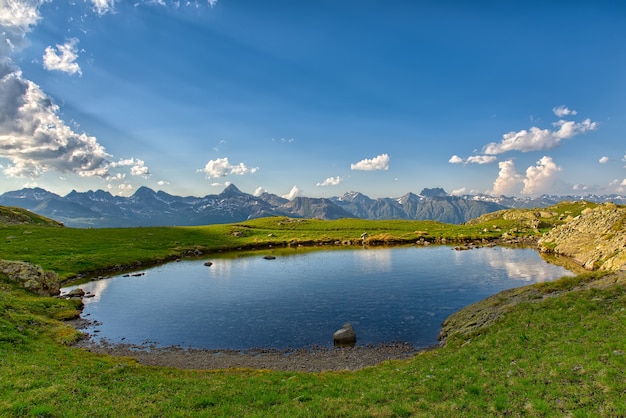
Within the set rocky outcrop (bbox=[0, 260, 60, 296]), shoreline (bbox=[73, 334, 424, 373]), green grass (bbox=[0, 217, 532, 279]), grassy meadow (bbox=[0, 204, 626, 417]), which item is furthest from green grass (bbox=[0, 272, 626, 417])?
green grass (bbox=[0, 217, 532, 279])

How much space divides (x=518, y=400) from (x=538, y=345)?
983 cm

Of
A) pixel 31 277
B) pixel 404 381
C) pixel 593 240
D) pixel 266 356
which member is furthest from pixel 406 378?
pixel 593 240

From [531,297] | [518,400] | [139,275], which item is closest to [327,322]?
[531,297]

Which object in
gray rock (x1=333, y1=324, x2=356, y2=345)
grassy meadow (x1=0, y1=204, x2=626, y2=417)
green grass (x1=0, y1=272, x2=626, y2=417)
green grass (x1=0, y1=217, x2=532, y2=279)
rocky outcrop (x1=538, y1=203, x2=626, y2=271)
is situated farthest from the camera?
green grass (x1=0, y1=217, x2=532, y2=279)

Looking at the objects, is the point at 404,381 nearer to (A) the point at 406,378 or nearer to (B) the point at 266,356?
(A) the point at 406,378

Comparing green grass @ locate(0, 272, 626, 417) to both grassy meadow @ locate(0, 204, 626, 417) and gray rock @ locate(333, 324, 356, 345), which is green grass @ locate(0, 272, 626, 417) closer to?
grassy meadow @ locate(0, 204, 626, 417)

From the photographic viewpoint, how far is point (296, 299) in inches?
2398

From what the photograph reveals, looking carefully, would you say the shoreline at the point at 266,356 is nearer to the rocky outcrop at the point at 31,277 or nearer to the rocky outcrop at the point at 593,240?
the rocky outcrop at the point at 31,277

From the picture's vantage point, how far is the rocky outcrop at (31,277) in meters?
58.7

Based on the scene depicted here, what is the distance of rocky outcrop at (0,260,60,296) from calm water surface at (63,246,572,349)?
8.04 metres

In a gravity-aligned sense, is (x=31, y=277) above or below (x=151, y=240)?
below

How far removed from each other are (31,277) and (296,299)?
48504mm

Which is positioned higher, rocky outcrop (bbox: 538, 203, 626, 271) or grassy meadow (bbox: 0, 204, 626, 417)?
rocky outcrop (bbox: 538, 203, 626, 271)

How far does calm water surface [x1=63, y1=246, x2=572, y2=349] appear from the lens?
1761 inches
